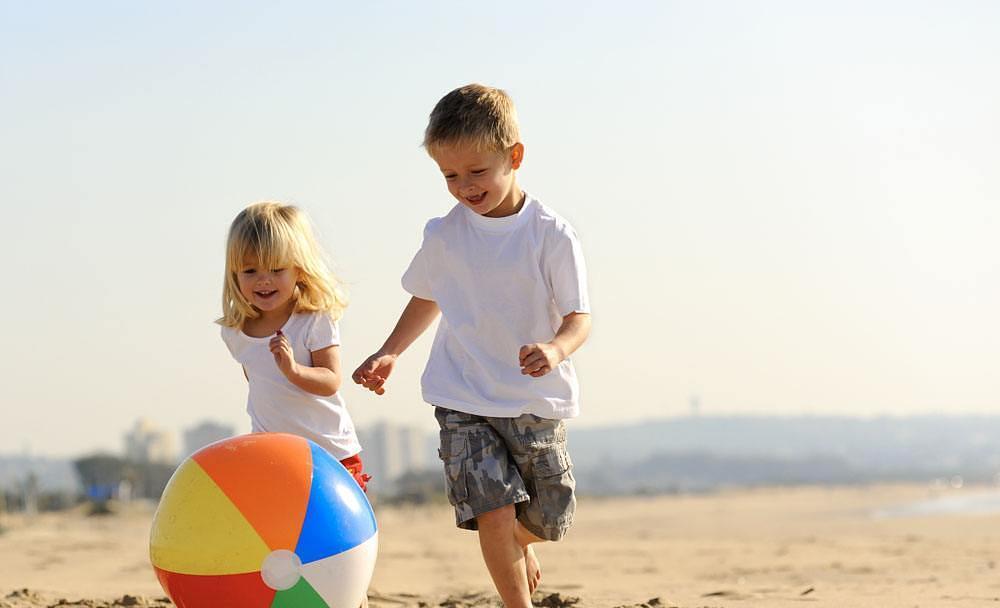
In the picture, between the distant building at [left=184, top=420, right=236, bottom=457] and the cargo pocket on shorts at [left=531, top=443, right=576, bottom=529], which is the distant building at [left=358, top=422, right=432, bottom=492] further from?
the cargo pocket on shorts at [left=531, top=443, right=576, bottom=529]

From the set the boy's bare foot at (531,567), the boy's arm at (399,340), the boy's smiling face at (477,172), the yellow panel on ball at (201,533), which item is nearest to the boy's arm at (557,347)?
the boy's smiling face at (477,172)

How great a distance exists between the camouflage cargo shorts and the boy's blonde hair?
3.35 feet

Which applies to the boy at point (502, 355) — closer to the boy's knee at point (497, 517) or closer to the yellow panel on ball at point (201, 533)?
the boy's knee at point (497, 517)

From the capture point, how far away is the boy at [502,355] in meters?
4.78

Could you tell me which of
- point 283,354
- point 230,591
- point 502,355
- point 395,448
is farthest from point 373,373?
point 395,448

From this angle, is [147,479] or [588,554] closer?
[588,554]

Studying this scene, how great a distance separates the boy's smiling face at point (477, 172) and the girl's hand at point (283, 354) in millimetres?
937

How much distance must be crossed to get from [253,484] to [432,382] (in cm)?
81

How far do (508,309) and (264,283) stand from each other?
44.9 inches

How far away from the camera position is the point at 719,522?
27.9 metres

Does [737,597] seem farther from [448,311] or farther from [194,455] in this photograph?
[194,455]

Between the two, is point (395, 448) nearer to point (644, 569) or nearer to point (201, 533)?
point (644, 569)

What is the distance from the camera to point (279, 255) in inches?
212

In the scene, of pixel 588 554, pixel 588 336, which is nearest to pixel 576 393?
pixel 588 336
